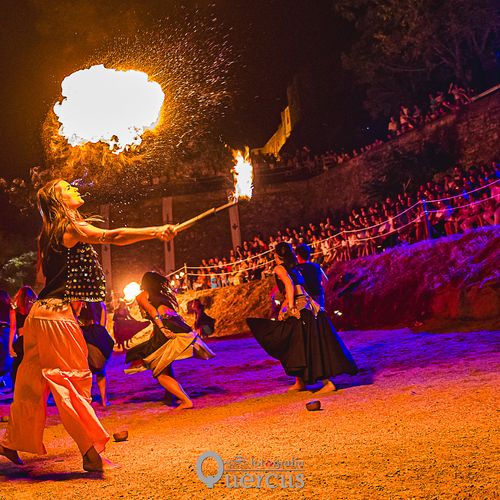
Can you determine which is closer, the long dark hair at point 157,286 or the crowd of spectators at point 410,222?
the long dark hair at point 157,286

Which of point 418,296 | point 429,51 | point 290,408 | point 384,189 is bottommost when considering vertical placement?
point 290,408

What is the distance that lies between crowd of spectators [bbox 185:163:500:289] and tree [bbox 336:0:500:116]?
679 cm

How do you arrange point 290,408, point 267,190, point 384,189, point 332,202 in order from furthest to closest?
point 267,190 → point 332,202 → point 384,189 → point 290,408

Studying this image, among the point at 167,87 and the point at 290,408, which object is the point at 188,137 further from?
the point at 290,408

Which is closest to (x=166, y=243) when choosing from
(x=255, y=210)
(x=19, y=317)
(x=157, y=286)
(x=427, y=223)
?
(x=255, y=210)

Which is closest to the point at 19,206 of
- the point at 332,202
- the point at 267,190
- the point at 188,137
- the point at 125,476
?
the point at 188,137

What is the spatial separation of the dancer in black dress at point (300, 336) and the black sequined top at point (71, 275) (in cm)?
291

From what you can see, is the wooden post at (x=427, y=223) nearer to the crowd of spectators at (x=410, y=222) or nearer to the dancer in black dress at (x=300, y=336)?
the crowd of spectators at (x=410, y=222)

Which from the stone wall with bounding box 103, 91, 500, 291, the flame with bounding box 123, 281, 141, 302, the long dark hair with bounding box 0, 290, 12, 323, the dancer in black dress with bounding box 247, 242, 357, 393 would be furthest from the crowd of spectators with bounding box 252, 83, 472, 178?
the long dark hair with bounding box 0, 290, 12, 323

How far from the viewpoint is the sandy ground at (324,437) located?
3.03 metres

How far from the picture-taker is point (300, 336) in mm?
6387

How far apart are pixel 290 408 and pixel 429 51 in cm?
2287

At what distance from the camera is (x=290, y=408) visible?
18.3ft

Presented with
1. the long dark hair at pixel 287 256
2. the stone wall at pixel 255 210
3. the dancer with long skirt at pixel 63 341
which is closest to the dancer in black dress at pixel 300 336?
the long dark hair at pixel 287 256
